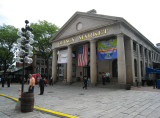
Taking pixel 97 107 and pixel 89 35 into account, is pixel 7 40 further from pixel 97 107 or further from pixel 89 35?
pixel 97 107

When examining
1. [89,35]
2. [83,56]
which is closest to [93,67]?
[83,56]

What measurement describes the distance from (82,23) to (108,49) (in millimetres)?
7247

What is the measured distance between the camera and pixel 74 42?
22.2m

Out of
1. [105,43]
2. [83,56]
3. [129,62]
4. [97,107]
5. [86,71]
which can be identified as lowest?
[97,107]

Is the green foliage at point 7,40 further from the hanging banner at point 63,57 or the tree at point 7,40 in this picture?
the hanging banner at point 63,57

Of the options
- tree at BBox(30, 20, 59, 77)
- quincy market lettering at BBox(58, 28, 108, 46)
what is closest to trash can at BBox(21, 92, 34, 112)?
quincy market lettering at BBox(58, 28, 108, 46)

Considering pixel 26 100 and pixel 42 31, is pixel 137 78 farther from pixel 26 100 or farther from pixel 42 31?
pixel 42 31

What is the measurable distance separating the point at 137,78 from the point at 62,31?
1666cm

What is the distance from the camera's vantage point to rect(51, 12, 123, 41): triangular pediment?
18352mm

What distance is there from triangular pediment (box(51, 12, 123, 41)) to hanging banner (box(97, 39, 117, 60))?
275 cm

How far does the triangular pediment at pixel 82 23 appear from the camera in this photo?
18352 millimetres

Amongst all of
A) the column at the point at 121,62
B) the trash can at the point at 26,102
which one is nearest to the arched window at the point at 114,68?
the column at the point at 121,62

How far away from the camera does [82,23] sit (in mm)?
21719

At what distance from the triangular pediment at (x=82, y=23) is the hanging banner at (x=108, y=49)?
275 cm
